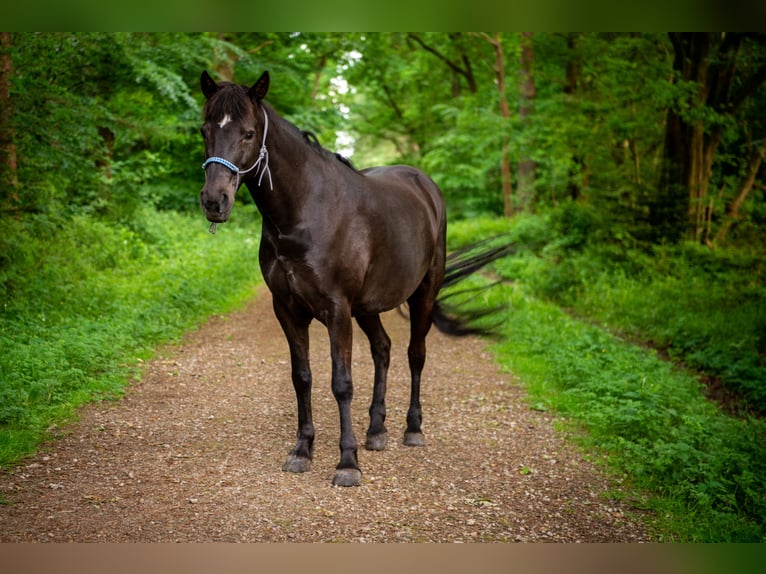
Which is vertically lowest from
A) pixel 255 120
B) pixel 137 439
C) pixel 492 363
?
pixel 492 363

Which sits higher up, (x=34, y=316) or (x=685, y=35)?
(x=685, y=35)

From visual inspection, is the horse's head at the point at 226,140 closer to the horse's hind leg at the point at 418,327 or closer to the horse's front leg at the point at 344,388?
the horse's front leg at the point at 344,388

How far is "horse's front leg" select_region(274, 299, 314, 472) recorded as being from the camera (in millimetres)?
4965

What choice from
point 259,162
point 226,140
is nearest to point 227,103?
point 226,140

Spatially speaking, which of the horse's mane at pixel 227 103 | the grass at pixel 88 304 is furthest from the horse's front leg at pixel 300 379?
the grass at pixel 88 304

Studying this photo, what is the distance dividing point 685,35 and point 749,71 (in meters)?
1.45

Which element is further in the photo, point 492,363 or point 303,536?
point 492,363

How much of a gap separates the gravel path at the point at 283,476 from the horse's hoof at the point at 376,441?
85mm

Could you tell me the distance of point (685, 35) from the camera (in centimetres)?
1222

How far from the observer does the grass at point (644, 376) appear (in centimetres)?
465

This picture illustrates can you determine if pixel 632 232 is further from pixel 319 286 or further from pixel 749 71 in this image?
pixel 319 286

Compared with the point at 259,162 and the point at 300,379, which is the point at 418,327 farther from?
the point at 259,162

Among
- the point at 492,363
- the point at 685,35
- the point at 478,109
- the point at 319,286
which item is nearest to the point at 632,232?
the point at 685,35

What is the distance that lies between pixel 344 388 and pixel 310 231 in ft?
3.75
